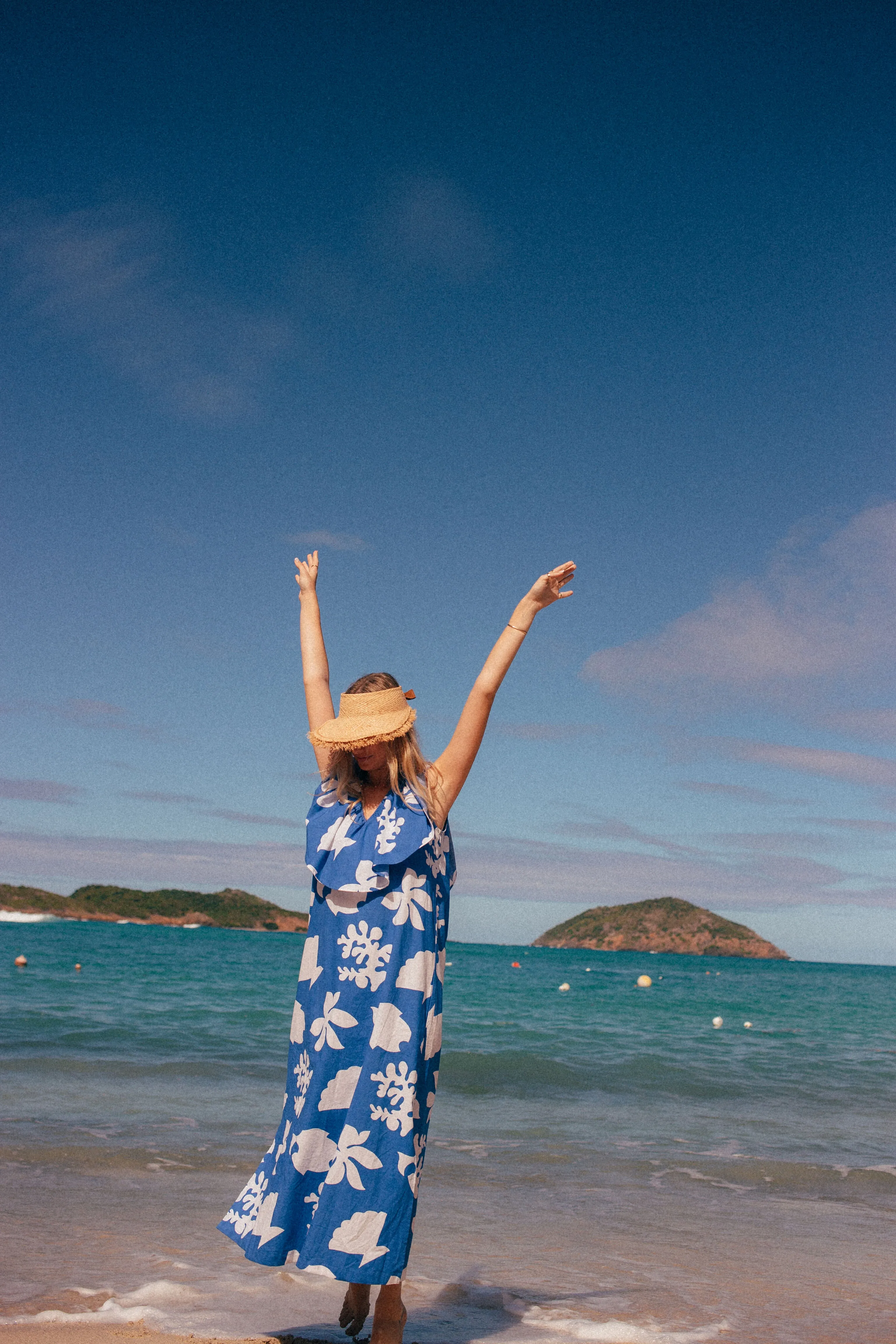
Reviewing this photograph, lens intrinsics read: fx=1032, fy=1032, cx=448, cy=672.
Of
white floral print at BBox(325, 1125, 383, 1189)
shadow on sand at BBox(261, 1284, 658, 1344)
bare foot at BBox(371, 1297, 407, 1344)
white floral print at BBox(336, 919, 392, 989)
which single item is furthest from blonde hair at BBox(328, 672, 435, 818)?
shadow on sand at BBox(261, 1284, 658, 1344)

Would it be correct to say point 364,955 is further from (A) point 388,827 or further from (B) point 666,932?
(B) point 666,932

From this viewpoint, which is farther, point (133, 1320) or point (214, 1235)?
point (214, 1235)

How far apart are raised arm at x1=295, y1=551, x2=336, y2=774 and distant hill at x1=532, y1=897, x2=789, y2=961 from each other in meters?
140

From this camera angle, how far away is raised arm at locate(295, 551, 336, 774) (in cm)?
391

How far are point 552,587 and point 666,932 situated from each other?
14384cm

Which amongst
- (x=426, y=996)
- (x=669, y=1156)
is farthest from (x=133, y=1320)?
(x=669, y=1156)

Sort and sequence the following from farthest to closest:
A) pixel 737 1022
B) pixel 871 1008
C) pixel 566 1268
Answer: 1. pixel 871 1008
2. pixel 737 1022
3. pixel 566 1268

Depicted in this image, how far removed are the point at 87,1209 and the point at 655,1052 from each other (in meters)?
12.4

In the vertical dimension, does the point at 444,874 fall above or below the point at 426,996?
above

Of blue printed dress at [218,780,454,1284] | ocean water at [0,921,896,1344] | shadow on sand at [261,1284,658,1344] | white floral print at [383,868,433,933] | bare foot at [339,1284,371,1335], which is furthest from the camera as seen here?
ocean water at [0,921,896,1344]

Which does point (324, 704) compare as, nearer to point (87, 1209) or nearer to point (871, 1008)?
point (87, 1209)

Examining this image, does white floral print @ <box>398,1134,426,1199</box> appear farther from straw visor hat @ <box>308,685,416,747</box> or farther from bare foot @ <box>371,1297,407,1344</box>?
straw visor hat @ <box>308,685,416,747</box>

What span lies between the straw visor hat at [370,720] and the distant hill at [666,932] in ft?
460

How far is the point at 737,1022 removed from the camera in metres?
26.9
